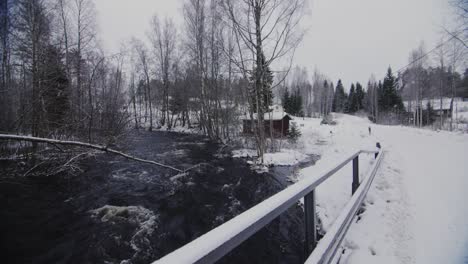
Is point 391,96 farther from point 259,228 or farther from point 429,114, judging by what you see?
point 259,228

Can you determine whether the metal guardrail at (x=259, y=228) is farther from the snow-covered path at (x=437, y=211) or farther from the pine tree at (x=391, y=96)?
the pine tree at (x=391, y=96)

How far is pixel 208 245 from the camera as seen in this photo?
839 millimetres

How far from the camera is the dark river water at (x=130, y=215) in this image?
14.6 ft

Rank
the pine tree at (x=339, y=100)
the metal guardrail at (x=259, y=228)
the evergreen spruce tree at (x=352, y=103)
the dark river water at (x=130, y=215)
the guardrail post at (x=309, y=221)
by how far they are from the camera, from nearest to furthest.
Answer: the metal guardrail at (x=259, y=228) < the guardrail post at (x=309, y=221) < the dark river water at (x=130, y=215) < the evergreen spruce tree at (x=352, y=103) < the pine tree at (x=339, y=100)

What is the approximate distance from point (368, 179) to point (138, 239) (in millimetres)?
5178

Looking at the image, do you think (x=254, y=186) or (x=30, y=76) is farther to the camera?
(x=254, y=186)

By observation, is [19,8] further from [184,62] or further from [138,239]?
[184,62]

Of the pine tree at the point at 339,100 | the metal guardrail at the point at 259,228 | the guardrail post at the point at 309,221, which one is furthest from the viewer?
the pine tree at the point at 339,100

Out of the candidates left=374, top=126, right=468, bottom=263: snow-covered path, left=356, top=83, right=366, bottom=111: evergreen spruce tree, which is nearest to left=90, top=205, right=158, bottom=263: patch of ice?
left=374, top=126, right=468, bottom=263: snow-covered path

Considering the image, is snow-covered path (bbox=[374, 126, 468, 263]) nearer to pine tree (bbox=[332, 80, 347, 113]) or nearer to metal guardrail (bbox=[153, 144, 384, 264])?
metal guardrail (bbox=[153, 144, 384, 264])

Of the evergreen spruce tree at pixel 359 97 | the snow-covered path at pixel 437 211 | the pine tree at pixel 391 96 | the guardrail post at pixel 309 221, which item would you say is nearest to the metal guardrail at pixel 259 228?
the guardrail post at pixel 309 221

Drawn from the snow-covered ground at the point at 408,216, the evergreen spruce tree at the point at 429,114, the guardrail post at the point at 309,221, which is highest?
the evergreen spruce tree at the point at 429,114

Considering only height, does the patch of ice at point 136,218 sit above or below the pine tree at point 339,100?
below

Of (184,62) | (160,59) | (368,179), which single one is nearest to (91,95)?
(368,179)
